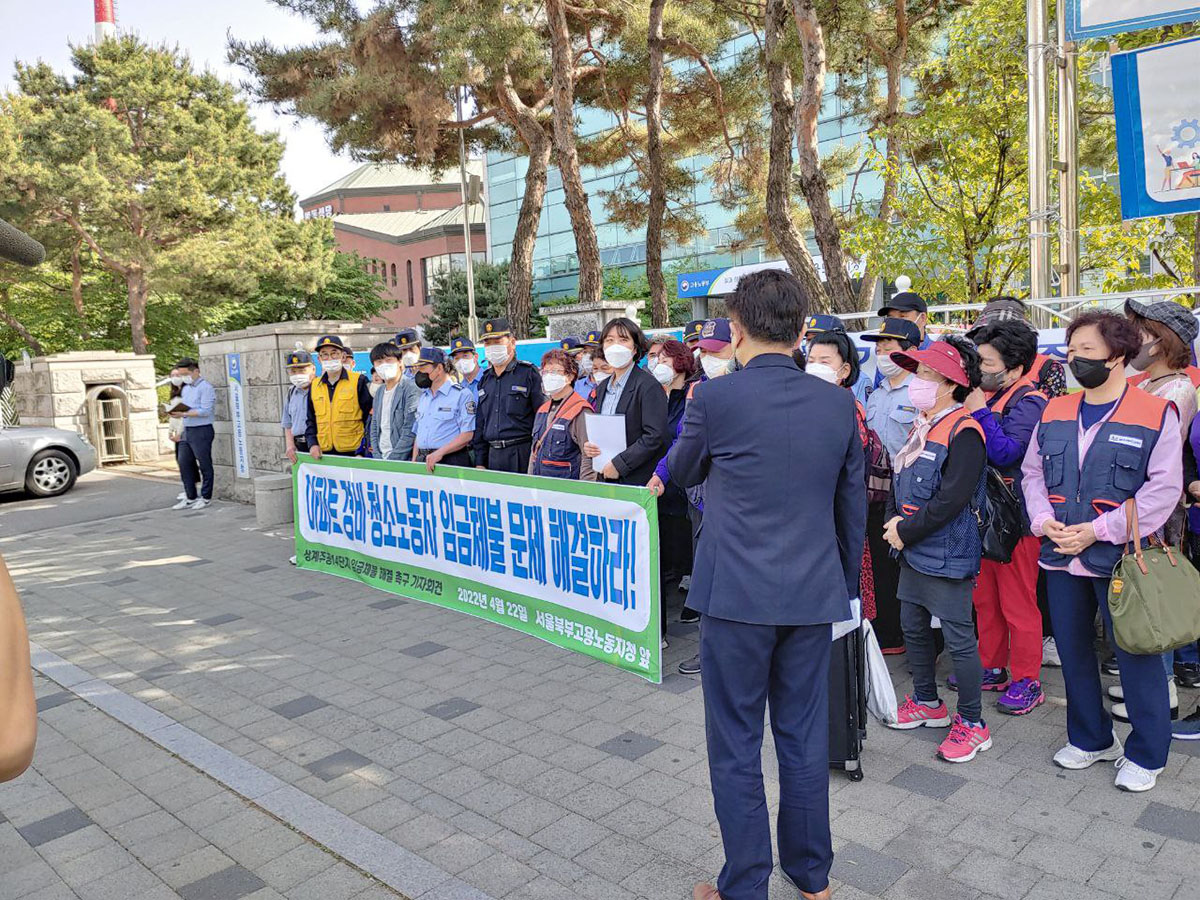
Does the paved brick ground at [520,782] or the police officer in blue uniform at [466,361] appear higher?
the police officer in blue uniform at [466,361]

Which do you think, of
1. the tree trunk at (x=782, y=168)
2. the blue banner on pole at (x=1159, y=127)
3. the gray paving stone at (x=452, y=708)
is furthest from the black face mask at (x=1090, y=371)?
the tree trunk at (x=782, y=168)

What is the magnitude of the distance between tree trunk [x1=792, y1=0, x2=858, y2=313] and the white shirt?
19.9ft

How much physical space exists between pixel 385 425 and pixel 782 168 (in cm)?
708

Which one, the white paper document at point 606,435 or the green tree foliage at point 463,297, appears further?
the green tree foliage at point 463,297

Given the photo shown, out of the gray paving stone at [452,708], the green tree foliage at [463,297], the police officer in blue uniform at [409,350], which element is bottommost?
the gray paving stone at [452,708]

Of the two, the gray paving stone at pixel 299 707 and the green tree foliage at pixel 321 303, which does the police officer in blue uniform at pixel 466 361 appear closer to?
the gray paving stone at pixel 299 707

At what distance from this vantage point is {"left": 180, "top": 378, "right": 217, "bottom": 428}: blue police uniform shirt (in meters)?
12.4

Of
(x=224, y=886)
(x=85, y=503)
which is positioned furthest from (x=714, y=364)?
(x=85, y=503)

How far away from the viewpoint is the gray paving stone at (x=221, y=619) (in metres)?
7.04

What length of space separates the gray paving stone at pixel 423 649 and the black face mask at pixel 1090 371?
13.4 feet

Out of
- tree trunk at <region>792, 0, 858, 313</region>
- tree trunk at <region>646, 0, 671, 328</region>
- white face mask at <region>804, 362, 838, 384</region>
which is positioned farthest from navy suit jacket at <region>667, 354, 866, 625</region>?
tree trunk at <region>646, 0, 671, 328</region>

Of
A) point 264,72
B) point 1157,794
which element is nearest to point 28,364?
point 264,72

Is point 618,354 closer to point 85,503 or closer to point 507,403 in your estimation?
point 507,403

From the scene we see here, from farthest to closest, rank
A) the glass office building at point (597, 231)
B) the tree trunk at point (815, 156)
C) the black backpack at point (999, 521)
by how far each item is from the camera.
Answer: the glass office building at point (597, 231) → the tree trunk at point (815, 156) → the black backpack at point (999, 521)
